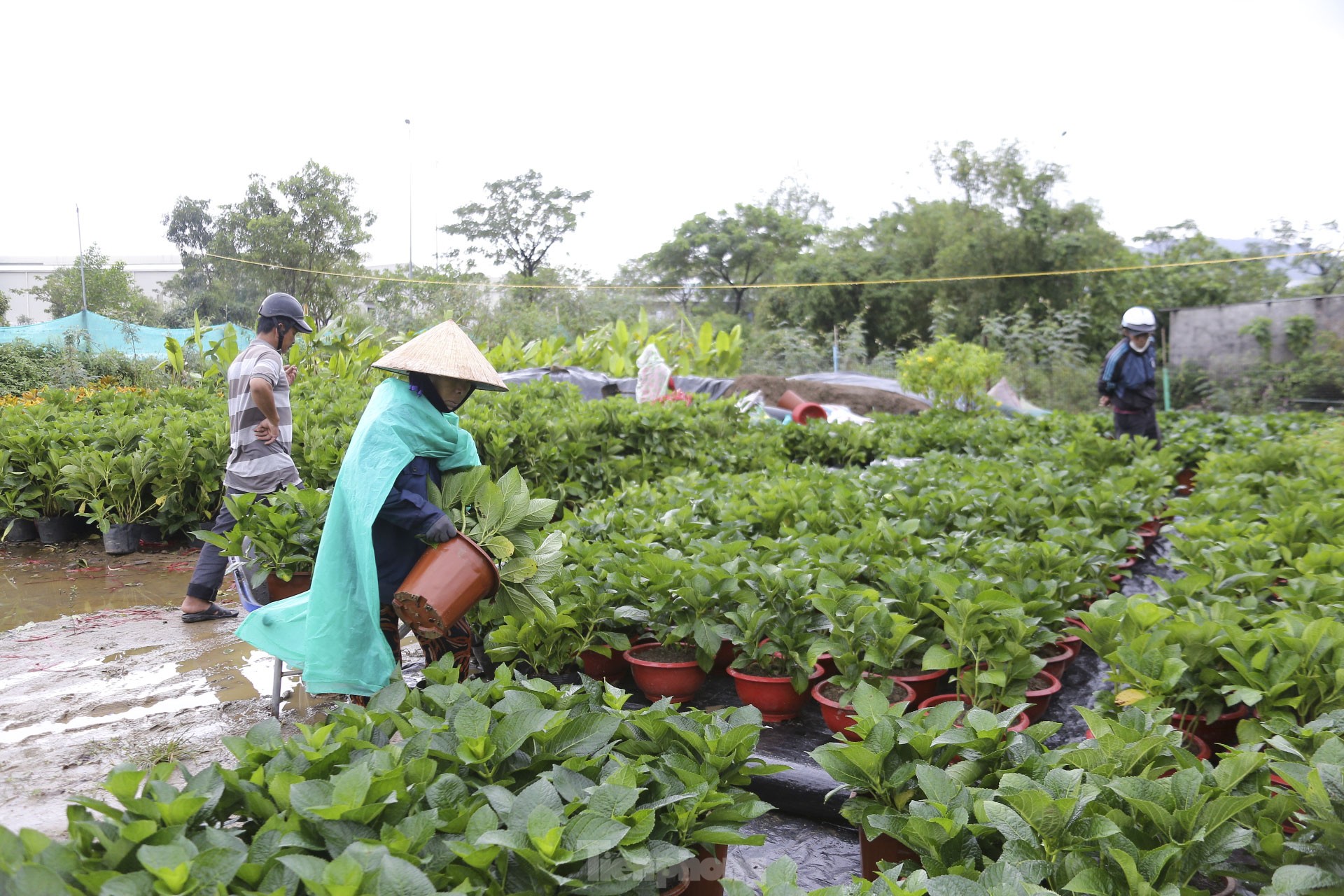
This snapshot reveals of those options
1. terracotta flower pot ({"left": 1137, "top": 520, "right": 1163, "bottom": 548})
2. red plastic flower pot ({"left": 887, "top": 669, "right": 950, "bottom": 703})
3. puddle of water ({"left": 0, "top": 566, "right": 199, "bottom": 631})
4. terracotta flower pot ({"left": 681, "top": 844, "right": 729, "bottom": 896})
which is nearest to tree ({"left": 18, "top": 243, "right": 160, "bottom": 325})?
puddle of water ({"left": 0, "top": 566, "right": 199, "bottom": 631})

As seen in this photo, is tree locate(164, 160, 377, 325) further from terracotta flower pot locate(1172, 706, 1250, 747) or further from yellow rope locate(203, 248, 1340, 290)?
terracotta flower pot locate(1172, 706, 1250, 747)

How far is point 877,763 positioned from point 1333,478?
479 centimetres

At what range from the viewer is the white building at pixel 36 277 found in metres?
25.1

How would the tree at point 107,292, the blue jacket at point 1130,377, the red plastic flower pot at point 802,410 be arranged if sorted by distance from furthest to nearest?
the tree at point 107,292
the red plastic flower pot at point 802,410
the blue jacket at point 1130,377

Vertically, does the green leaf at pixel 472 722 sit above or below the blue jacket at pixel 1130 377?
below

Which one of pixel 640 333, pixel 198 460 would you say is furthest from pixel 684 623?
pixel 640 333

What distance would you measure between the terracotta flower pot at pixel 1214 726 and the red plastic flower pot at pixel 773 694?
1140 mm

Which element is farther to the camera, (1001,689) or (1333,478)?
(1333,478)

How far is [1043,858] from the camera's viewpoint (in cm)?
177

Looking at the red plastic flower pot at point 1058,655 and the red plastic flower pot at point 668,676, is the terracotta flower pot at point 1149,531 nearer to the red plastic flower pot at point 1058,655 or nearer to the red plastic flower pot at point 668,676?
the red plastic flower pot at point 1058,655

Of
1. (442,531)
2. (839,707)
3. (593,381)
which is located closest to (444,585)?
(442,531)

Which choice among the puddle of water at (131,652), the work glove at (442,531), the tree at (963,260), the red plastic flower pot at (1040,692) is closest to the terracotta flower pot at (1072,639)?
the red plastic flower pot at (1040,692)

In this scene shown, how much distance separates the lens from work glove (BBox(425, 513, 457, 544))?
9.39 feet

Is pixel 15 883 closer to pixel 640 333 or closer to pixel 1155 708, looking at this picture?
pixel 1155 708
